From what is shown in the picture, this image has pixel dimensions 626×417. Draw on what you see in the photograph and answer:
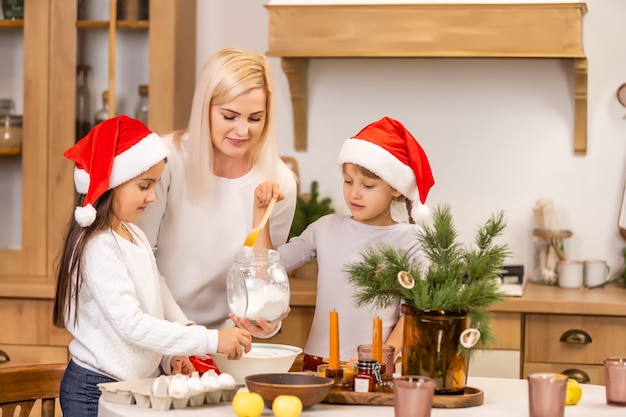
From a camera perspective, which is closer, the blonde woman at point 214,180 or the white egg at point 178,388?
the white egg at point 178,388

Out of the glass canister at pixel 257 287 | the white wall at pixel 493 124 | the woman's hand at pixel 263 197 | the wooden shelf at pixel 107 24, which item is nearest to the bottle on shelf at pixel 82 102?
the wooden shelf at pixel 107 24

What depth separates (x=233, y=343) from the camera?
1.82 m

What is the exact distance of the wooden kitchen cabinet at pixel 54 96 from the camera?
3.38m

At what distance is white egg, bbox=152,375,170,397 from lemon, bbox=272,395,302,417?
0.63 feet

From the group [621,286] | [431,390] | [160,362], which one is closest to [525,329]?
[621,286]

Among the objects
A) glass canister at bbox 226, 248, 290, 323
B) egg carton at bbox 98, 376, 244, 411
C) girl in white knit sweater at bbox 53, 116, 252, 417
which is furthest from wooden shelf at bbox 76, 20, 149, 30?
egg carton at bbox 98, 376, 244, 411

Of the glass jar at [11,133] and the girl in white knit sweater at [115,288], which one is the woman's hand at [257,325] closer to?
the girl in white knit sweater at [115,288]

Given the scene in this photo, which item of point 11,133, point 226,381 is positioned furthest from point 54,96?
point 226,381

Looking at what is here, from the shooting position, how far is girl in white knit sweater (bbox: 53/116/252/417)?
183 centimetres

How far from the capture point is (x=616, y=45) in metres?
3.46

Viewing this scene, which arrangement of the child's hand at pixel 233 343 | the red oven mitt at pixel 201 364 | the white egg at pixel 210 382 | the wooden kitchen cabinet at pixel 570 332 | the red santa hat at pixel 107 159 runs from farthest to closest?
the wooden kitchen cabinet at pixel 570 332 → the red oven mitt at pixel 201 364 → the red santa hat at pixel 107 159 → the child's hand at pixel 233 343 → the white egg at pixel 210 382

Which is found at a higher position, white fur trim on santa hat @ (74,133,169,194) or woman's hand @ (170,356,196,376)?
white fur trim on santa hat @ (74,133,169,194)

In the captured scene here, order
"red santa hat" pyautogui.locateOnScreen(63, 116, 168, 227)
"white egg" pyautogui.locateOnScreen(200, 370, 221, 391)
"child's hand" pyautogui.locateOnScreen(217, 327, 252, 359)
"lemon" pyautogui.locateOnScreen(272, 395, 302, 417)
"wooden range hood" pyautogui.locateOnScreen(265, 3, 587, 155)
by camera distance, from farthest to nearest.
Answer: "wooden range hood" pyautogui.locateOnScreen(265, 3, 587, 155)
"red santa hat" pyautogui.locateOnScreen(63, 116, 168, 227)
"child's hand" pyautogui.locateOnScreen(217, 327, 252, 359)
"white egg" pyautogui.locateOnScreen(200, 370, 221, 391)
"lemon" pyautogui.locateOnScreen(272, 395, 302, 417)

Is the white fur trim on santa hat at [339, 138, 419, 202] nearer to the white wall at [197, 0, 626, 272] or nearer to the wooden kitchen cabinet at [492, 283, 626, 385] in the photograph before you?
the wooden kitchen cabinet at [492, 283, 626, 385]
